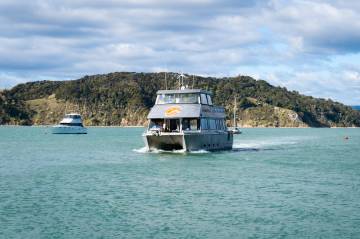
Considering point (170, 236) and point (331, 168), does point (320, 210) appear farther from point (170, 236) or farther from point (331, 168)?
point (331, 168)

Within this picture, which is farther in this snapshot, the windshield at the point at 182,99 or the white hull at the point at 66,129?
the white hull at the point at 66,129

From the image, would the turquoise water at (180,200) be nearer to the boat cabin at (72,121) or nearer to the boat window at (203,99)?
the boat window at (203,99)

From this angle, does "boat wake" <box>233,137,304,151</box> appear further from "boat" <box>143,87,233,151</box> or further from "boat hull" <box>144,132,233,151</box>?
"boat" <box>143,87,233,151</box>

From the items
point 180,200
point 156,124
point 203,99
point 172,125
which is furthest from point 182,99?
point 180,200

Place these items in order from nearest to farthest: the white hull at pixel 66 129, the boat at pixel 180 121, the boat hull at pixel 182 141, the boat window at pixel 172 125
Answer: the boat hull at pixel 182 141
the boat at pixel 180 121
the boat window at pixel 172 125
the white hull at pixel 66 129

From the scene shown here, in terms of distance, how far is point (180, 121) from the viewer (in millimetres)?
62281

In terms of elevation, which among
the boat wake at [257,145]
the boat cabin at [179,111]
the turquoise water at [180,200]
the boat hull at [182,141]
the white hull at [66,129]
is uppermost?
the boat cabin at [179,111]

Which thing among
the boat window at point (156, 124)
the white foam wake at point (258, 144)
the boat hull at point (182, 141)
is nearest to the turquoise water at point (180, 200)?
the boat hull at point (182, 141)

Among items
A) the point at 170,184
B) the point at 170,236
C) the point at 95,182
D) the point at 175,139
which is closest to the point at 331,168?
the point at 175,139

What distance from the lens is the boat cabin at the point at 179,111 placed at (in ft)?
207

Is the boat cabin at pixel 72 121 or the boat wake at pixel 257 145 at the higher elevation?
the boat cabin at pixel 72 121

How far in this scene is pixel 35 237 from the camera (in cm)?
2575

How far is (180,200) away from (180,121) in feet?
89.5

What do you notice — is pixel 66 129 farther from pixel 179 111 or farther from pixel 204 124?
pixel 179 111
